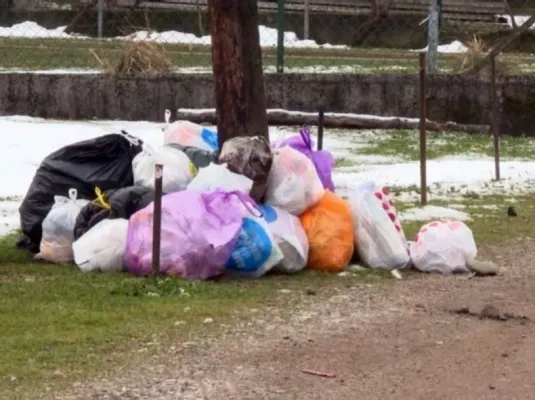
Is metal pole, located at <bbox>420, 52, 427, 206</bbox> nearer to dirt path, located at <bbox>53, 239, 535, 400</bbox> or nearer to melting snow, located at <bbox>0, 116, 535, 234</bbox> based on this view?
melting snow, located at <bbox>0, 116, 535, 234</bbox>

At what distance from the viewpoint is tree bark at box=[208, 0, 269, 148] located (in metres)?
8.82

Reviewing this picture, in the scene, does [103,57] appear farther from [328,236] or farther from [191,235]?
[191,235]

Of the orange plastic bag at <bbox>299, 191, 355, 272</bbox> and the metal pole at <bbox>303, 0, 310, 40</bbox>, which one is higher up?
the metal pole at <bbox>303, 0, 310, 40</bbox>

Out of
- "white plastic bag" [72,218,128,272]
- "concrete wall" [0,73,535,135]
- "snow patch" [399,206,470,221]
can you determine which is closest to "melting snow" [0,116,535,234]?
"snow patch" [399,206,470,221]

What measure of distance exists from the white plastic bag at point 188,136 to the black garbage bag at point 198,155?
109mm

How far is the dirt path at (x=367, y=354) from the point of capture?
5.46 m

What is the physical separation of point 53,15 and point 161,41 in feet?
10.5

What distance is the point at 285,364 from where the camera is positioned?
585 centimetres

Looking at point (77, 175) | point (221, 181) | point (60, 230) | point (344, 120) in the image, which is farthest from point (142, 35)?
point (221, 181)

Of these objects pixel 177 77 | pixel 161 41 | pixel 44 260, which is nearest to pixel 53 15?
pixel 161 41

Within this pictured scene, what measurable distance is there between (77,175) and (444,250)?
2266 millimetres

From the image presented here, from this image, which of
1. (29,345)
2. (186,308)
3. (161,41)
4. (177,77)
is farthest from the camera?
(161,41)

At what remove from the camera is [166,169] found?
8242mm

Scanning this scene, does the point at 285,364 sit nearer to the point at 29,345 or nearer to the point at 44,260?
the point at 29,345
